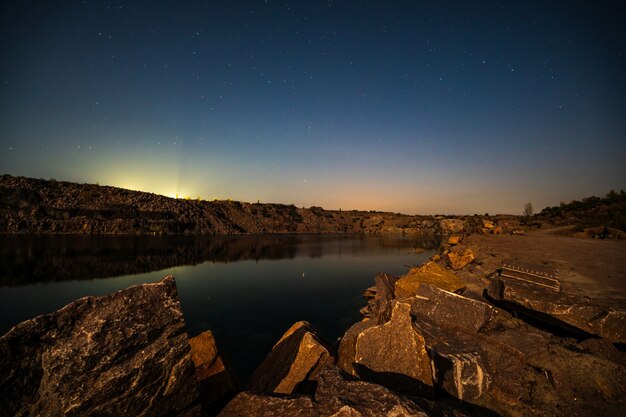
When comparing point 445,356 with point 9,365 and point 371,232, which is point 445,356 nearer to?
point 9,365

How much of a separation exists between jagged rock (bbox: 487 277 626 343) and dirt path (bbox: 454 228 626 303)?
1.11 m

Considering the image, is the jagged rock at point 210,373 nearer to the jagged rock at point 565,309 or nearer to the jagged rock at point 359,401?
the jagged rock at point 359,401

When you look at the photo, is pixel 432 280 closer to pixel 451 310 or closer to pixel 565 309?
pixel 451 310

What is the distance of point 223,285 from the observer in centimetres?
2145

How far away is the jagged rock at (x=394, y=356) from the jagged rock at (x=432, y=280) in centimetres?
419

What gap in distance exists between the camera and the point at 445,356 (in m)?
5.08

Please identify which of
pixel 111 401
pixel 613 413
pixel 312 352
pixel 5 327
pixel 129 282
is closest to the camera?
pixel 111 401

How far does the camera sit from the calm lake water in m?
12.9

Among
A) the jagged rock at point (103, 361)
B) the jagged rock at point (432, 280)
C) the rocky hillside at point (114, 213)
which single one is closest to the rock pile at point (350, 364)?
the jagged rock at point (103, 361)

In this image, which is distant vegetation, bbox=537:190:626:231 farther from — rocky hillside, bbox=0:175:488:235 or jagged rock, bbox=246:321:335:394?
rocky hillside, bbox=0:175:488:235

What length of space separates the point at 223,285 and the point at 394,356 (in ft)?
60.8

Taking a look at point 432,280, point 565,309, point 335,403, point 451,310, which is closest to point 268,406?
point 335,403

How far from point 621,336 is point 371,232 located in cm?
10971

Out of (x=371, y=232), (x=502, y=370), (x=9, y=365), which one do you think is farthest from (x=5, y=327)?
(x=371, y=232)
